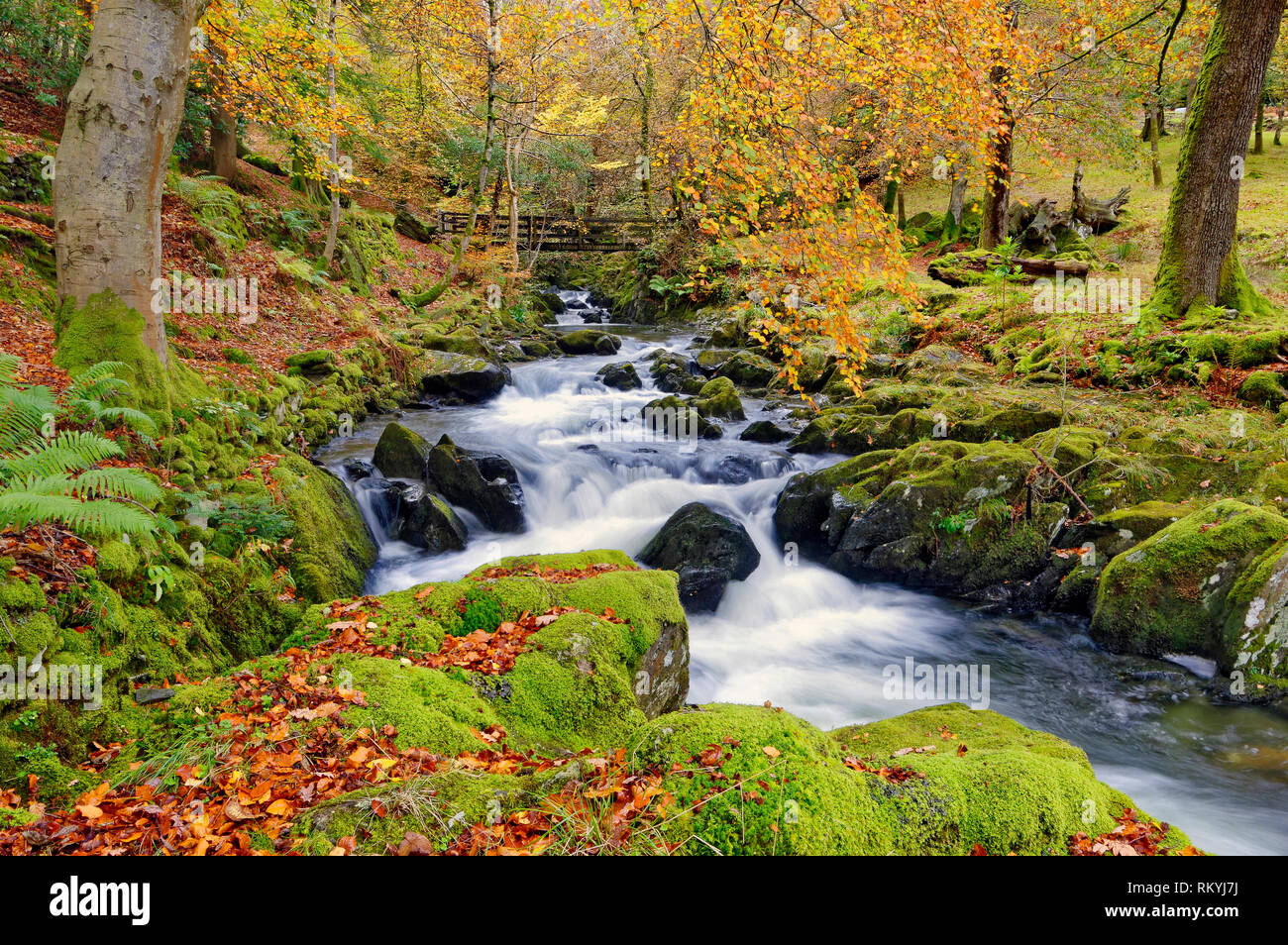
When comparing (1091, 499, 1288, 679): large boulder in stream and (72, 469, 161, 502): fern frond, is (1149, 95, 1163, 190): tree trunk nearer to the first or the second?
(1091, 499, 1288, 679): large boulder in stream

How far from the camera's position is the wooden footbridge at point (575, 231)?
2766cm

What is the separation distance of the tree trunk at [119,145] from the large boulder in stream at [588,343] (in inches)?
561

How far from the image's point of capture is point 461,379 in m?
14.9

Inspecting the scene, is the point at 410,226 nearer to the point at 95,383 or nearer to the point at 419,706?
the point at 95,383

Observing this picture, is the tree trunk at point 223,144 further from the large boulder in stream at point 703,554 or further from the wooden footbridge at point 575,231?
the large boulder in stream at point 703,554

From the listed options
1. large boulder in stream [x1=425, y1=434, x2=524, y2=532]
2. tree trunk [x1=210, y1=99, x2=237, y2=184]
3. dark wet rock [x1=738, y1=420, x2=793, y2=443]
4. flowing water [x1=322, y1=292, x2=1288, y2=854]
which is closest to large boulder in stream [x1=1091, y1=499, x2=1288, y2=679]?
flowing water [x1=322, y1=292, x2=1288, y2=854]

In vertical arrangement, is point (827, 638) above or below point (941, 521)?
below

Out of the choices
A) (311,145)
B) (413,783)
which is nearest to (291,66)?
(311,145)

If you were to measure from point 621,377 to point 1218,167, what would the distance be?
1162 cm

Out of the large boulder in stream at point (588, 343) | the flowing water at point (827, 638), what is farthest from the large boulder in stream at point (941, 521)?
the large boulder in stream at point (588, 343)

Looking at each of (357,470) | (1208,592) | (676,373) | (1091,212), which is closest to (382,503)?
(357,470)

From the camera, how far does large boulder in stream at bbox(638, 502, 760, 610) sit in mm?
8328

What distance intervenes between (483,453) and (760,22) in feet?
22.9
